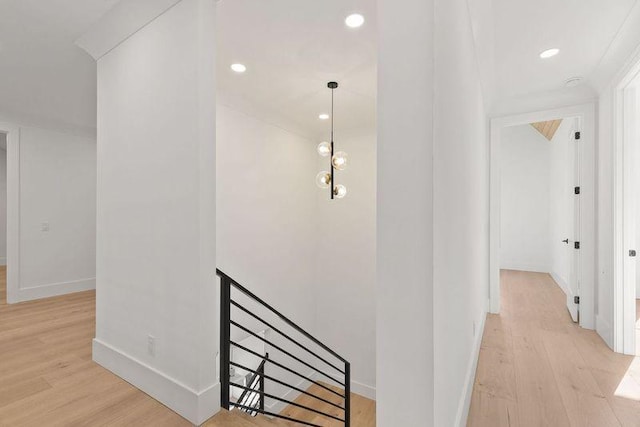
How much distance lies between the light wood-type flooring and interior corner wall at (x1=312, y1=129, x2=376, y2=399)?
2.85 metres

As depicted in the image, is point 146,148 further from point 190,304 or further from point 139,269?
point 190,304

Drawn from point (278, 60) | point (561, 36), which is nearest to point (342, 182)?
point (278, 60)

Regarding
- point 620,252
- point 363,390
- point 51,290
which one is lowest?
point 363,390

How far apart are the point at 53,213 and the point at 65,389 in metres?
3.64

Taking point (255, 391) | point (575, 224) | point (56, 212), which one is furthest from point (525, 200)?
point (56, 212)

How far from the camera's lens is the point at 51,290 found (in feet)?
14.5

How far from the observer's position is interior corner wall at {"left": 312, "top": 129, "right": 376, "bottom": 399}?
15.7ft

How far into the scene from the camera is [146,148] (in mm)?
1992

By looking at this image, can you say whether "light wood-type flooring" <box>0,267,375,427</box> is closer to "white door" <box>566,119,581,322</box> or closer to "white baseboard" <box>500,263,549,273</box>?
"white door" <box>566,119,581,322</box>

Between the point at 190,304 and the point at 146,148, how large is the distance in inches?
41.7

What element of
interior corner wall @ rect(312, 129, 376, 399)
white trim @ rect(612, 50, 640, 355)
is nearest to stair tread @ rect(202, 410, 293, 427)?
white trim @ rect(612, 50, 640, 355)

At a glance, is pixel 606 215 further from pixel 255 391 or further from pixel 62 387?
pixel 62 387

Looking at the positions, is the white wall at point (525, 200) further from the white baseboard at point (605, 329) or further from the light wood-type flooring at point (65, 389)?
the light wood-type flooring at point (65, 389)

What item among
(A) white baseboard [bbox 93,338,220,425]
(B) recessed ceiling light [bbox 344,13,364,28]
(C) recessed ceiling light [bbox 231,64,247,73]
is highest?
(C) recessed ceiling light [bbox 231,64,247,73]
